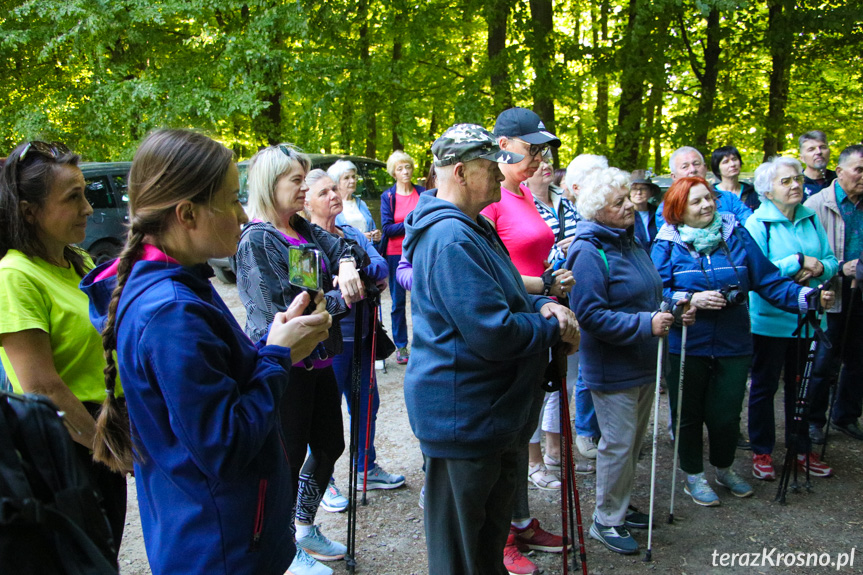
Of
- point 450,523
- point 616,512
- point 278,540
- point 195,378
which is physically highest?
point 195,378

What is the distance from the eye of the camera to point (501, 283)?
8.44 feet

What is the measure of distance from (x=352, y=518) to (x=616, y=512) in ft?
4.86

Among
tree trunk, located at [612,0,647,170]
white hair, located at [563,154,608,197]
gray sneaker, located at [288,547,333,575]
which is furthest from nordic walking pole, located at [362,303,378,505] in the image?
tree trunk, located at [612,0,647,170]

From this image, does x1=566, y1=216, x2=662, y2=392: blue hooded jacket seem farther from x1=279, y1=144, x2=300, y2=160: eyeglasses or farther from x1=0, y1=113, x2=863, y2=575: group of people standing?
x1=279, y1=144, x2=300, y2=160: eyeglasses

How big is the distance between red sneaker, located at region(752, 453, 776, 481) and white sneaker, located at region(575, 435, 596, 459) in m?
1.09

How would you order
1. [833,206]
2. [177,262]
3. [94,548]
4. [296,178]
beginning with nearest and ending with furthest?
[94,548], [177,262], [296,178], [833,206]

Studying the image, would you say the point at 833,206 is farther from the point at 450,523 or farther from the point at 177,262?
the point at 177,262

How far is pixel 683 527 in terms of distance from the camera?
12.8 feet

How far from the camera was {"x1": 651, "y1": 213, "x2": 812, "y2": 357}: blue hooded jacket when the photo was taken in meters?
3.95

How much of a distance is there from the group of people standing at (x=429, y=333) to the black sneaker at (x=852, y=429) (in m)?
0.02

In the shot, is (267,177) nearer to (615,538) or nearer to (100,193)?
(615,538)

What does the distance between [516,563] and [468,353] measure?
5.16 ft

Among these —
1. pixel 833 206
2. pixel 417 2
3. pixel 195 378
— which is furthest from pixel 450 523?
pixel 417 2

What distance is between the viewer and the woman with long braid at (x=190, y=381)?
1604 millimetres
